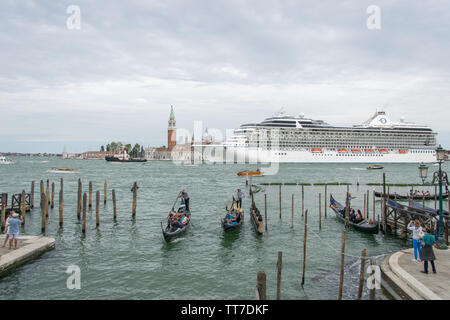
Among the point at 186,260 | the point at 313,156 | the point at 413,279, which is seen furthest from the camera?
the point at 313,156

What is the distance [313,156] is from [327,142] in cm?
477

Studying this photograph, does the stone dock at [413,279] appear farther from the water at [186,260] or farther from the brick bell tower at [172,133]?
the brick bell tower at [172,133]

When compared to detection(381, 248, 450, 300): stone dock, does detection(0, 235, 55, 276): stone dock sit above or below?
below

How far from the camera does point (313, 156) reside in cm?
7756

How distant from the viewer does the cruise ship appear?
75500 mm

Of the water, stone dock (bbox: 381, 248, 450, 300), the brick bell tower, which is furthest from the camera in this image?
the brick bell tower

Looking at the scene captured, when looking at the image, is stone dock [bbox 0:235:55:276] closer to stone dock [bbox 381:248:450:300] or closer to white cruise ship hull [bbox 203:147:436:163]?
stone dock [bbox 381:248:450:300]

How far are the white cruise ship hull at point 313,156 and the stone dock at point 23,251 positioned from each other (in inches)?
2538

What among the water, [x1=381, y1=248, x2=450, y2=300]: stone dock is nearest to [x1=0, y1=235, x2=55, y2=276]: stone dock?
the water

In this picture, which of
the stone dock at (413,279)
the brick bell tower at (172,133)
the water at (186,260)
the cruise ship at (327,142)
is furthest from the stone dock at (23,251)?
the brick bell tower at (172,133)

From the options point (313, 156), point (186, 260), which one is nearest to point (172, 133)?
point (313, 156)

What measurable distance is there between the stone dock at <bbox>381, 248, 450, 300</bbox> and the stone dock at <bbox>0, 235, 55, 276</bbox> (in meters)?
9.98

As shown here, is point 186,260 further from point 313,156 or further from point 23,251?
point 313,156
